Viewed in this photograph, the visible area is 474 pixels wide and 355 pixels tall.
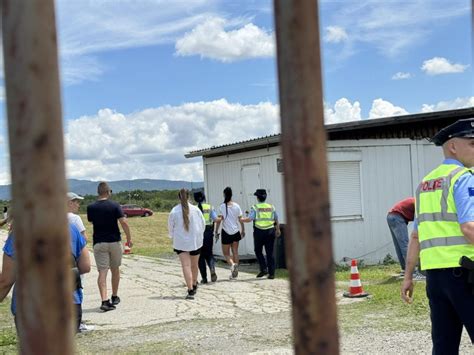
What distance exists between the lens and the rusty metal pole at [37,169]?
170 cm

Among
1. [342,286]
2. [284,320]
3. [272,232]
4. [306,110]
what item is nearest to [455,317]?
[306,110]

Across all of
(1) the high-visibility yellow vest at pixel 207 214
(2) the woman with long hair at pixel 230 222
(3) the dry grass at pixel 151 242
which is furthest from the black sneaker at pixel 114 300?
(3) the dry grass at pixel 151 242

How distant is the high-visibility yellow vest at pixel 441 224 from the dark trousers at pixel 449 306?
0.24 ft

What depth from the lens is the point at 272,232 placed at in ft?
45.6

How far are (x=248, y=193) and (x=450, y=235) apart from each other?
553 inches

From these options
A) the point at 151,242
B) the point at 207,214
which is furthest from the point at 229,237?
the point at 151,242

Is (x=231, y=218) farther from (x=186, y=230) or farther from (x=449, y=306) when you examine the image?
(x=449, y=306)

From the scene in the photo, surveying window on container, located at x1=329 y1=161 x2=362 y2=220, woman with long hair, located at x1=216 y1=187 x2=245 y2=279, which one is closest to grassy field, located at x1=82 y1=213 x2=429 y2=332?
woman with long hair, located at x1=216 y1=187 x2=245 y2=279

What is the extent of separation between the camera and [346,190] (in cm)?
1616

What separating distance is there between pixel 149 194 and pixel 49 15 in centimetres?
9532

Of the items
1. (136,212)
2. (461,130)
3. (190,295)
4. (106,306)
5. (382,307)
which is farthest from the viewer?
(136,212)

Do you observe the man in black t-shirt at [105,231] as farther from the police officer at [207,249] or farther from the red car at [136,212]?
the red car at [136,212]

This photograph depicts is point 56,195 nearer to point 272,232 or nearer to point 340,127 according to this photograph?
point 272,232

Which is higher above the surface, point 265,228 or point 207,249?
point 265,228
